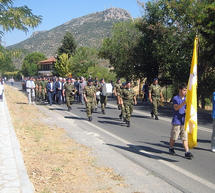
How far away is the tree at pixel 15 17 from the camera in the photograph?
751cm

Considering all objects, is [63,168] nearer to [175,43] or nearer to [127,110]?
[127,110]

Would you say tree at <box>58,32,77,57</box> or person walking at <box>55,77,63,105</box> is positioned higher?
tree at <box>58,32,77,57</box>

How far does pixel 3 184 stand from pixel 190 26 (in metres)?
18.1

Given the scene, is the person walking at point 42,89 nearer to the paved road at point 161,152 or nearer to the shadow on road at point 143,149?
the paved road at point 161,152

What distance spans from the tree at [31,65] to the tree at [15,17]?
395 feet

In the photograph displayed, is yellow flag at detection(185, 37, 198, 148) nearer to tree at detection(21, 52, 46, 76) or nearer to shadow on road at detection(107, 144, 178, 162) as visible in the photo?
shadow on road at detection(107, 144, 178, 162)

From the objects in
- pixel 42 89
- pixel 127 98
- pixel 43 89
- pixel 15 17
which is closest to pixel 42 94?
pixel 42 89

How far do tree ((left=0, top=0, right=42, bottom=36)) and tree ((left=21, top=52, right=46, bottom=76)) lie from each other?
120m

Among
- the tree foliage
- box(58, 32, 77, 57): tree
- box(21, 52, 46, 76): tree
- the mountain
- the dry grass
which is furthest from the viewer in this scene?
the mountain

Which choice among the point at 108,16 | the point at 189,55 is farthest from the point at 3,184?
the point at 108,16

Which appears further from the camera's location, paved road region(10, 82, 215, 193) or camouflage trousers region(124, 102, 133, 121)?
camouflage trousers region(124, 102, 133, 121)

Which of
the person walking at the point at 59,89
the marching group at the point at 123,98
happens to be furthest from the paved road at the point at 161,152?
the person walking at the point at 59,89

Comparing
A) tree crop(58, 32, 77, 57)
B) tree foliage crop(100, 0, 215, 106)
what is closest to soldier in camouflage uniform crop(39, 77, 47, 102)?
tree foliage crop(100, 0, 215, 106)

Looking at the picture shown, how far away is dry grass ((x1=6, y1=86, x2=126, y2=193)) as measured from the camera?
5.16m
